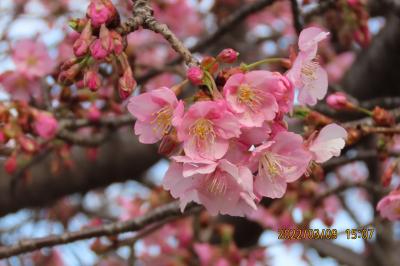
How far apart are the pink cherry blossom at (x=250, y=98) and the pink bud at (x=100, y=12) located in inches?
10.9

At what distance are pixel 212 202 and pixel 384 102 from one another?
1.29 metres

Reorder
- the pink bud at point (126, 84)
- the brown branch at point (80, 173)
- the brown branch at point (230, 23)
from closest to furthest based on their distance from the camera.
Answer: the pink bud at point (126, 84), the brown branch at point (230, 23), the brown branch at point (80, 173)

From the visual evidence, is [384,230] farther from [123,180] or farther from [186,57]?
[186,57]

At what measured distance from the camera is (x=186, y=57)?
3.51 feet

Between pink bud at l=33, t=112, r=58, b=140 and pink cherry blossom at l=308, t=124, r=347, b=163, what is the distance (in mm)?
943

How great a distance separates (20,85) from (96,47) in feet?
3.84

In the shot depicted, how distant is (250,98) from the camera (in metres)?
1.03

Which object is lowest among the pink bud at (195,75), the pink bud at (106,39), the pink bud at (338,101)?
the pink bud at (338,101)

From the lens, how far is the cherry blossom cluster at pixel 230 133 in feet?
3.38

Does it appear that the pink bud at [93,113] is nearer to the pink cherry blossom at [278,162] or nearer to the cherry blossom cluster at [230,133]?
the cherry blossom cluster at [230,133]

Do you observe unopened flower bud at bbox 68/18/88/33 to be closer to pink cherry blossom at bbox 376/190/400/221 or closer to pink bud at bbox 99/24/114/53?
pink bud at bbox 99/24/114/53

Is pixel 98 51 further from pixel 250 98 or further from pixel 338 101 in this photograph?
pixel 338 101
